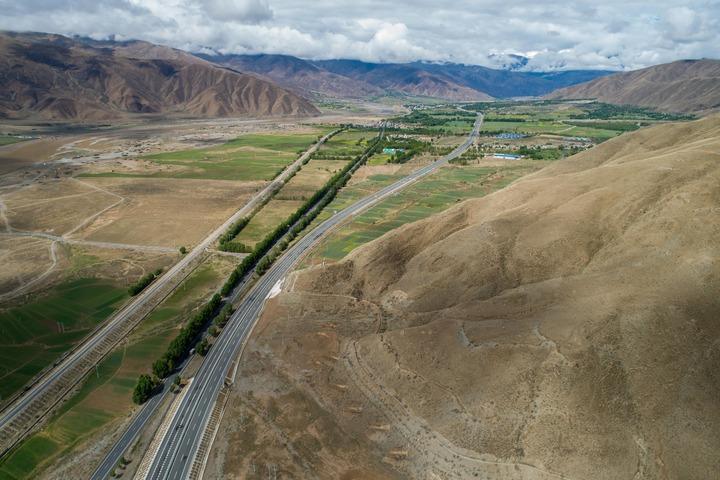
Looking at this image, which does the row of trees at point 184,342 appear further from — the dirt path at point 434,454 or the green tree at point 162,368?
the dirt path at point 434,454

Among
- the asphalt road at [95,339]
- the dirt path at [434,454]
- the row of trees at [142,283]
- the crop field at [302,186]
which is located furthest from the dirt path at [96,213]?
the dirt path at [434,454]

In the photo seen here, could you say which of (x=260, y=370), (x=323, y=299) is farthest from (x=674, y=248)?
(x=260, y=370)

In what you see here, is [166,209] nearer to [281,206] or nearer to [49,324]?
[281,206]

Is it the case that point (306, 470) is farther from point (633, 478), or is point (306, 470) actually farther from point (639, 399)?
point (639, 399)

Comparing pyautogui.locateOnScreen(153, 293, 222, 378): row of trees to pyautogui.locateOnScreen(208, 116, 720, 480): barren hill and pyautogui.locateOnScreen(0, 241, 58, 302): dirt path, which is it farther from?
pyautogui.locateOnScreen(0, 241, 58, 302): dirt path

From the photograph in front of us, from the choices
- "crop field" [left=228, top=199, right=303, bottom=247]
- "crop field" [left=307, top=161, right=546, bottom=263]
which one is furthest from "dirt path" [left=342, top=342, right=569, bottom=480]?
"crop field" [left=228, top=199, right=303, bottom=247]
